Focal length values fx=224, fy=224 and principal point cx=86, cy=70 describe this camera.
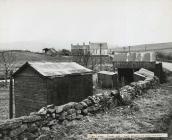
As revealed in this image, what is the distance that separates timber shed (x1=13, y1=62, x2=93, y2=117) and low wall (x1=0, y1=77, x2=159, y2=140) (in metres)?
2.92

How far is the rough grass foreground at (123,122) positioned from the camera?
7160mm

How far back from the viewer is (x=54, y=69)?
1266 centimetres

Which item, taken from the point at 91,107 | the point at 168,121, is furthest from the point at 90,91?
the point at 168,121

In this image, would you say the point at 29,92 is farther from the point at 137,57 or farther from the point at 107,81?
the point at 137,57

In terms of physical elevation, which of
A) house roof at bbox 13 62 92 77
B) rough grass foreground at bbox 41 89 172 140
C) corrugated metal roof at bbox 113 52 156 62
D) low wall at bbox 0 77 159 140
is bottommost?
rough grass foreground at bbox 41 89 172 140

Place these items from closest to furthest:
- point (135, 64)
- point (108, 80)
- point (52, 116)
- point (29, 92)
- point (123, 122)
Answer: point (52, 116) < point (123, 122) < point (29, 92) < point (108, 80) < point (135, 64)

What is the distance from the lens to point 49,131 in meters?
7.39

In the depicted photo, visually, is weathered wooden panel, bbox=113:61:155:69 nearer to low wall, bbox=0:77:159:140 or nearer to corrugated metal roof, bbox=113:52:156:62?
corrugated metal roof, bbox=113:52:156:62

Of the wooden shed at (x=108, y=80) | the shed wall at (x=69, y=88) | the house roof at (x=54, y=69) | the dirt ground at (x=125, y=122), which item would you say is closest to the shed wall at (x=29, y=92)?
the house roof at (x=54, y=69)

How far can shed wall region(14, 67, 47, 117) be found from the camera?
1154cm

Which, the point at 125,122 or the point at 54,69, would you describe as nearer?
the point at 125,122

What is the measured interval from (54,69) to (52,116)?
5.14 m

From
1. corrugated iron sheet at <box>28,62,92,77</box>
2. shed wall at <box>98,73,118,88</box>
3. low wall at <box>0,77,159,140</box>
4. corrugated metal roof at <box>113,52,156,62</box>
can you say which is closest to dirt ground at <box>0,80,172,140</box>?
low wall at <box>0,77,159,140</box>

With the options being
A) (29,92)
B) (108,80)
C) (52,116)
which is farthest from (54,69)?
(108,80)
